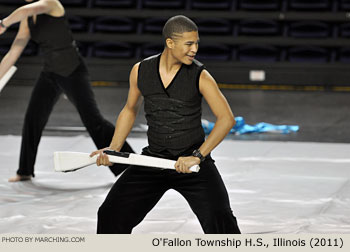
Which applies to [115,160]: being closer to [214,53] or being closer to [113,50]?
[214,53]

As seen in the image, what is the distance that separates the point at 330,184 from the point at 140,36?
685 cm

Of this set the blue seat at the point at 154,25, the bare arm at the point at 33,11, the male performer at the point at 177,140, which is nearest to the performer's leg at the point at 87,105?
the bare arm at the point at 33,11

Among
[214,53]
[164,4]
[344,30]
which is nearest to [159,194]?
[214,53]

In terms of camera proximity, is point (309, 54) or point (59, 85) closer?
point (59, 85)

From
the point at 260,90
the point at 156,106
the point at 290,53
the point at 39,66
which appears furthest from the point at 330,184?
the point at 39,66

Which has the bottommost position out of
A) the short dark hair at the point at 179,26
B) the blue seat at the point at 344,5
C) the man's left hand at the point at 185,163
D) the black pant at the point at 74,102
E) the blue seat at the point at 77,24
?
the blue seat at the point at 77,24

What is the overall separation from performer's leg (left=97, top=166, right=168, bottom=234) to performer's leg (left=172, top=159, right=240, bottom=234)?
0.10 m

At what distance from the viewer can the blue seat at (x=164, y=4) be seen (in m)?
12.4

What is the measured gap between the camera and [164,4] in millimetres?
12398

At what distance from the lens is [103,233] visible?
12.5 ft

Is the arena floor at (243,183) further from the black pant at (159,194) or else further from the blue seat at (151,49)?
the blue seat at (151,49)

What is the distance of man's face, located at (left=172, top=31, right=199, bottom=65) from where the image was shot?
3.79m

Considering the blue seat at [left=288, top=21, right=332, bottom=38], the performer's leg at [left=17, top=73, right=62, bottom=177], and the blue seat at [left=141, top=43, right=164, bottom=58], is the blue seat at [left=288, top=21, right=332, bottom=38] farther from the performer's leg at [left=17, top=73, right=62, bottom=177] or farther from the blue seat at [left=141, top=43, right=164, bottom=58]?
the performer's leg at [left=17, top=73, right=62, bottom=177]

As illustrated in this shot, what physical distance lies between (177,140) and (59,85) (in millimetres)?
2349
